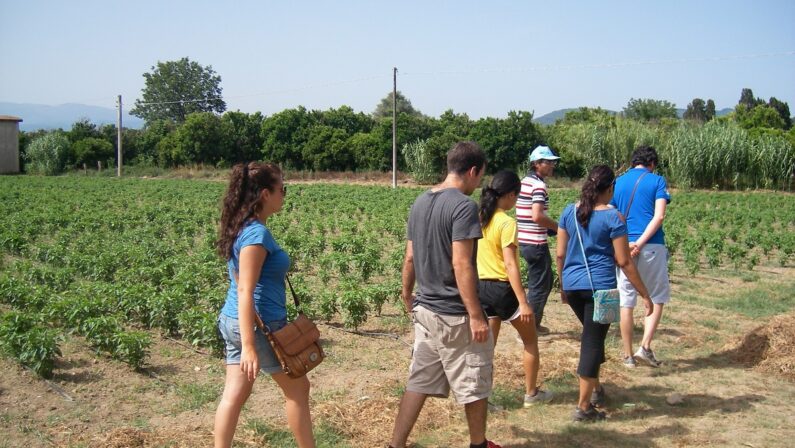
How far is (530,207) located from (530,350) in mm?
1587

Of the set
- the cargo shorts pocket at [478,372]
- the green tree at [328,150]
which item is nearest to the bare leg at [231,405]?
the cargo shorts pocket at [478,372]

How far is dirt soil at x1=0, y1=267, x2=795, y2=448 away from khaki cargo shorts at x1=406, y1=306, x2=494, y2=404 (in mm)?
870

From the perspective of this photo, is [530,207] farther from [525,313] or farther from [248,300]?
[248,300]

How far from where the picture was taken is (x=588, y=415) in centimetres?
490

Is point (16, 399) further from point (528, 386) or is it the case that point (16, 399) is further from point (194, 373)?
point (528, 386)

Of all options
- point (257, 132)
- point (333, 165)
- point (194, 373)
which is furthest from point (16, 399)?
point (257, 132)

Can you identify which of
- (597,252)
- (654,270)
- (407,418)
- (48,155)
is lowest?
(407,418)

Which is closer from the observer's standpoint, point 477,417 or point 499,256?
point 477,417

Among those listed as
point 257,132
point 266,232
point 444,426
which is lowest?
point 444,426

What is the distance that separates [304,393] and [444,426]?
1.50 meters

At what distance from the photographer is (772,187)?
1304 inches

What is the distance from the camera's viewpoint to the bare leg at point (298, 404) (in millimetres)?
3637

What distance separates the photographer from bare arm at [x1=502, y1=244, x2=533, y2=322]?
14.4 ft

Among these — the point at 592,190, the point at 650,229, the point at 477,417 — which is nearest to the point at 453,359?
the point at 477,417
